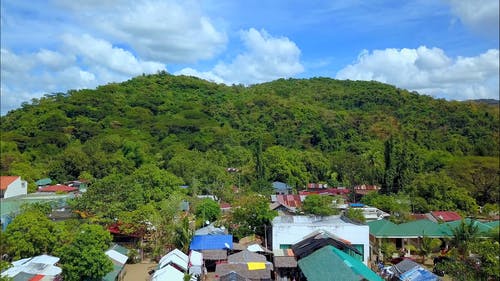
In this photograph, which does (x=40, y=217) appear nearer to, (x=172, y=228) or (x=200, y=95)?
(x=172, y=228)

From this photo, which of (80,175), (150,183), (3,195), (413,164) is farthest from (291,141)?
(3,195)

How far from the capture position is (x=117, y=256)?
1830 centimetres

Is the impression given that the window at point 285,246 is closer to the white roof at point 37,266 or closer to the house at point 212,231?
the house at point 212,231

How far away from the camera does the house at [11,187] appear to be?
28.4m

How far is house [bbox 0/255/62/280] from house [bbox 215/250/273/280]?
19.6ft

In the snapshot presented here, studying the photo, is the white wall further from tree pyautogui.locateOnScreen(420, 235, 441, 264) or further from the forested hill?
tree pyautogui.locateOnScreen(420, 235, 441, 264)

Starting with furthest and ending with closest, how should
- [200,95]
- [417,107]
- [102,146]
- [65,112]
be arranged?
[200,95]
[417,107]
[65,112]
[102,146]

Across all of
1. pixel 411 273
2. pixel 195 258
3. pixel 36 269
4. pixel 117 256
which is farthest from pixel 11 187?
pixel 411 273

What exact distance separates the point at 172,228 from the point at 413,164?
28.5 meters

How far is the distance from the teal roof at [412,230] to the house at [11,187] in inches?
938

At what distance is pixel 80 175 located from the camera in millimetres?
40531

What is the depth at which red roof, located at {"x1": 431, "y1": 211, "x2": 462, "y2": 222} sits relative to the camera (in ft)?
91.9

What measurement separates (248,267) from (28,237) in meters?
8.90

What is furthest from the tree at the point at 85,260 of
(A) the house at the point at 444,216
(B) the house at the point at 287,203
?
(A) the house at the point at 444,216
